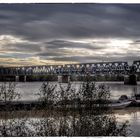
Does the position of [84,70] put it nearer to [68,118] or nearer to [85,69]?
[85,69]

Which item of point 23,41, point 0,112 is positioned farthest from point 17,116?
point 23,41

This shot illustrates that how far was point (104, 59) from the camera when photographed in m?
7.75

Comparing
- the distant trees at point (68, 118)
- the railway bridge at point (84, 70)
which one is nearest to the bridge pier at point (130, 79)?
the railway bridge at point (84, 70)

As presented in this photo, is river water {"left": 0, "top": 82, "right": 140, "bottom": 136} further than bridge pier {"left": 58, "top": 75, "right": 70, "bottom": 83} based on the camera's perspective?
No

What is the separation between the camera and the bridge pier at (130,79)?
7742 mm

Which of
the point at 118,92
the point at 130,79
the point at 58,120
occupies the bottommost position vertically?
the point at 58,120

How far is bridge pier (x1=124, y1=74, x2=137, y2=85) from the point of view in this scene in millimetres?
7742

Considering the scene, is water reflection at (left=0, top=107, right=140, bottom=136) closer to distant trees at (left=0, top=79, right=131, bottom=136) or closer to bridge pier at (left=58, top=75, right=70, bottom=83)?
distant trees at (left=0, top=79, right=131, bottom=136)

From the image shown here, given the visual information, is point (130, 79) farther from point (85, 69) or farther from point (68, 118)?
point (68, 118)

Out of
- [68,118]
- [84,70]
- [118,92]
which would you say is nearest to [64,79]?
[84,70]

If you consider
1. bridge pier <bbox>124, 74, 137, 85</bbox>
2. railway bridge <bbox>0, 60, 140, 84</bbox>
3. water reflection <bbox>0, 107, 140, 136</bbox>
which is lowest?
water reflection <bbox>0, 107, 140, 136</bbox>

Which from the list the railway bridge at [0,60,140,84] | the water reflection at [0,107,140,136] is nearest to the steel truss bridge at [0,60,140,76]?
the railway bridge at [0,60,140,84]

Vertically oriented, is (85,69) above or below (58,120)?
above

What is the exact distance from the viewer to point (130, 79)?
25.5 feet
